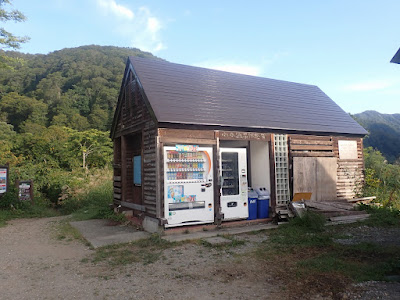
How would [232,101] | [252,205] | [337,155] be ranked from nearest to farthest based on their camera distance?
[252,205] < [232,101] < [337,155]

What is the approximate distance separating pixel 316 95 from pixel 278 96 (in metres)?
2.60

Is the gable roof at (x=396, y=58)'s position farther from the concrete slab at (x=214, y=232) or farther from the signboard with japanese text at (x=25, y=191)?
the signboard with japanese text at (x=25, y=191)

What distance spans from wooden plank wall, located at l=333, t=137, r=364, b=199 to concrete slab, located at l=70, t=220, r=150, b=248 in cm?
759

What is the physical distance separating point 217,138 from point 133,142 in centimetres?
350

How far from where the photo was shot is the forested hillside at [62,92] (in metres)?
34.2

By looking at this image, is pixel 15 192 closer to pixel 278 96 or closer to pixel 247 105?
pixel 247 105

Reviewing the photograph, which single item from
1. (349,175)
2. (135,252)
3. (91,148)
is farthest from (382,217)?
(91,148)

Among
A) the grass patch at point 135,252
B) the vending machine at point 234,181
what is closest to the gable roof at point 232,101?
the vending machine at point 234,181

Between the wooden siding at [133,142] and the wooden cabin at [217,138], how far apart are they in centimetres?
3

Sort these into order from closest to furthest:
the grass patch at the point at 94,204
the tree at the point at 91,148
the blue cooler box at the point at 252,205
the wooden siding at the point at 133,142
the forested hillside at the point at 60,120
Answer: the wooden siding at the point at 133,142
the blue cooler box at the point at 252,205
the grass patch at the point at 94,204
the forested hillside at the point at 60,120
the tree at the point at 91,148

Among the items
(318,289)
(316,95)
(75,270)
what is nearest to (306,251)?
(318,289)

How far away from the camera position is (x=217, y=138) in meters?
8.70

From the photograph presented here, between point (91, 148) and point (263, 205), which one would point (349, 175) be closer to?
point (263, 205)

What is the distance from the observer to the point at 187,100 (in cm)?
902
